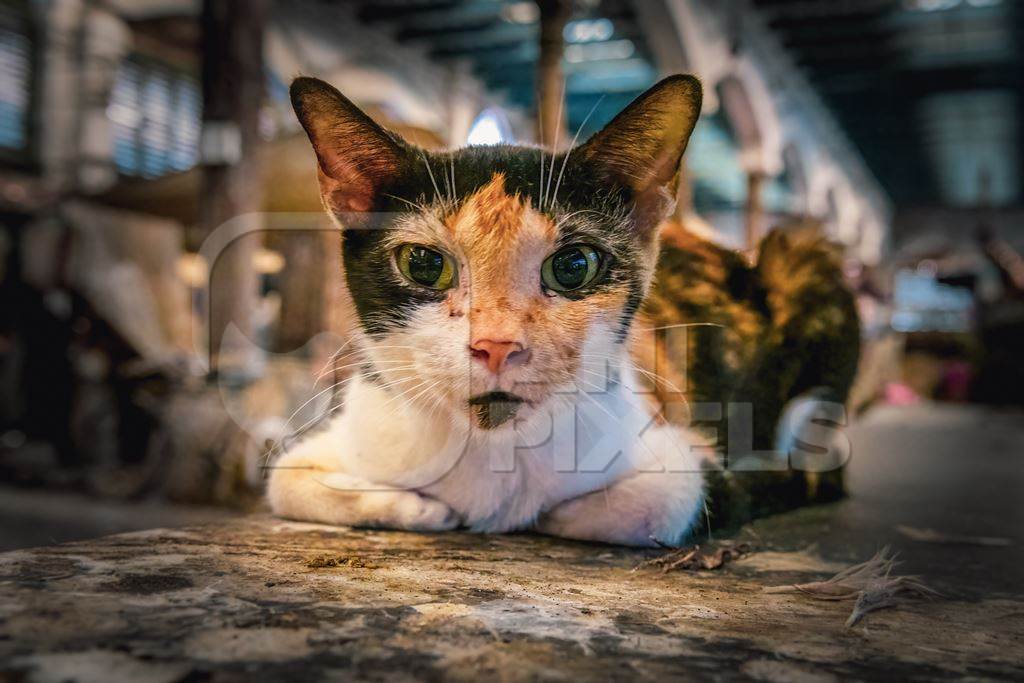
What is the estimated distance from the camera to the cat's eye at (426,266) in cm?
120

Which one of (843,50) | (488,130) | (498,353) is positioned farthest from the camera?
(843,50)

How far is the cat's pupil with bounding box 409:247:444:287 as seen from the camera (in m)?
1.21

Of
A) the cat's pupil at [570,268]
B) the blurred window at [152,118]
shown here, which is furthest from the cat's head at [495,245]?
the blurred window at [152,118]

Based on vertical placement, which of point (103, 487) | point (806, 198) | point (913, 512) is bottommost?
point (103, 487)

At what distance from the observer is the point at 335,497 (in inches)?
54.7

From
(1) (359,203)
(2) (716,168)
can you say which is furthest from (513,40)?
(1) (359,203)

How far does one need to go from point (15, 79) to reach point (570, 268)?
646 centimetres

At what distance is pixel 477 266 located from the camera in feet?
3.81

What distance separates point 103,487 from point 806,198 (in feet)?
28.7

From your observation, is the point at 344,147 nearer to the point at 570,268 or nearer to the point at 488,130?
the point at 570,268

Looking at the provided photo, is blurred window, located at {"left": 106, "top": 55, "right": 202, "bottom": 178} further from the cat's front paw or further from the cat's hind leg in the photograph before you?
the cat's front paw

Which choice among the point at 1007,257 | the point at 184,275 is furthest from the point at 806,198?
the point at 184,275

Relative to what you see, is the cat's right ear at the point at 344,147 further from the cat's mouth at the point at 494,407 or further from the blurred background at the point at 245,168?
the blurred background at the point at 245,168

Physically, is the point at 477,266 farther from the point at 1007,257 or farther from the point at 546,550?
the point at 1007,257
